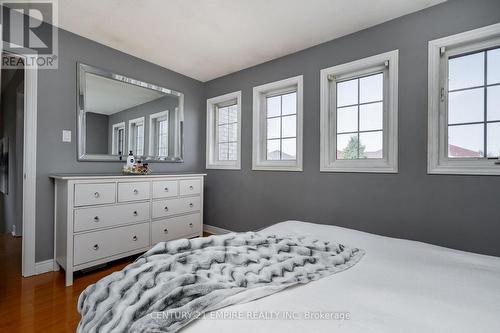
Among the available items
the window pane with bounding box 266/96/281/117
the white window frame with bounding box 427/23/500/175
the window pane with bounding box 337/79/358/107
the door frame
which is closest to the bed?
the white window frame with bounding box 427/23/500/175

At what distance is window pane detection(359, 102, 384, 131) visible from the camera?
2229mm

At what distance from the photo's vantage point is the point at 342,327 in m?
0.61

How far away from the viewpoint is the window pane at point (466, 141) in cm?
180

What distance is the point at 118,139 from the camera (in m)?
2.72

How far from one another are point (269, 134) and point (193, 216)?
1.47 metres

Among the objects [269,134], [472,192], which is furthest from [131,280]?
[269,134]

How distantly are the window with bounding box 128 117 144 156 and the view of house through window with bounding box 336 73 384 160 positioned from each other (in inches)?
93.2

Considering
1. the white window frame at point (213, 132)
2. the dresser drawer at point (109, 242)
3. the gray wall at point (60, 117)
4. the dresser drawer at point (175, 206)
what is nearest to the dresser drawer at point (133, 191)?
the dresser drawer at point (175, 206)

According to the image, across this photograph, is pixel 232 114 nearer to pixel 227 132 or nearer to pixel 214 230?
pixel 227 132

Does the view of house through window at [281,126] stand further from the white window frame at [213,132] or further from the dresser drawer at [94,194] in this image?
the dresser drawer at [94,194]

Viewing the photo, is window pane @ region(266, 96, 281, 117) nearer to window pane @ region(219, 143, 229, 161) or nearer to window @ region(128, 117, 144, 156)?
window pane @ region(219, 143, 229, 161)

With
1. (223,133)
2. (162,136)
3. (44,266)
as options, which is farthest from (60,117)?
(223,133)

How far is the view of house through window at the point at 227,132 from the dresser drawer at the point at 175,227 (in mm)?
1022

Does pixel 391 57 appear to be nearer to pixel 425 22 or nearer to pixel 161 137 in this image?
pixel 425 22
